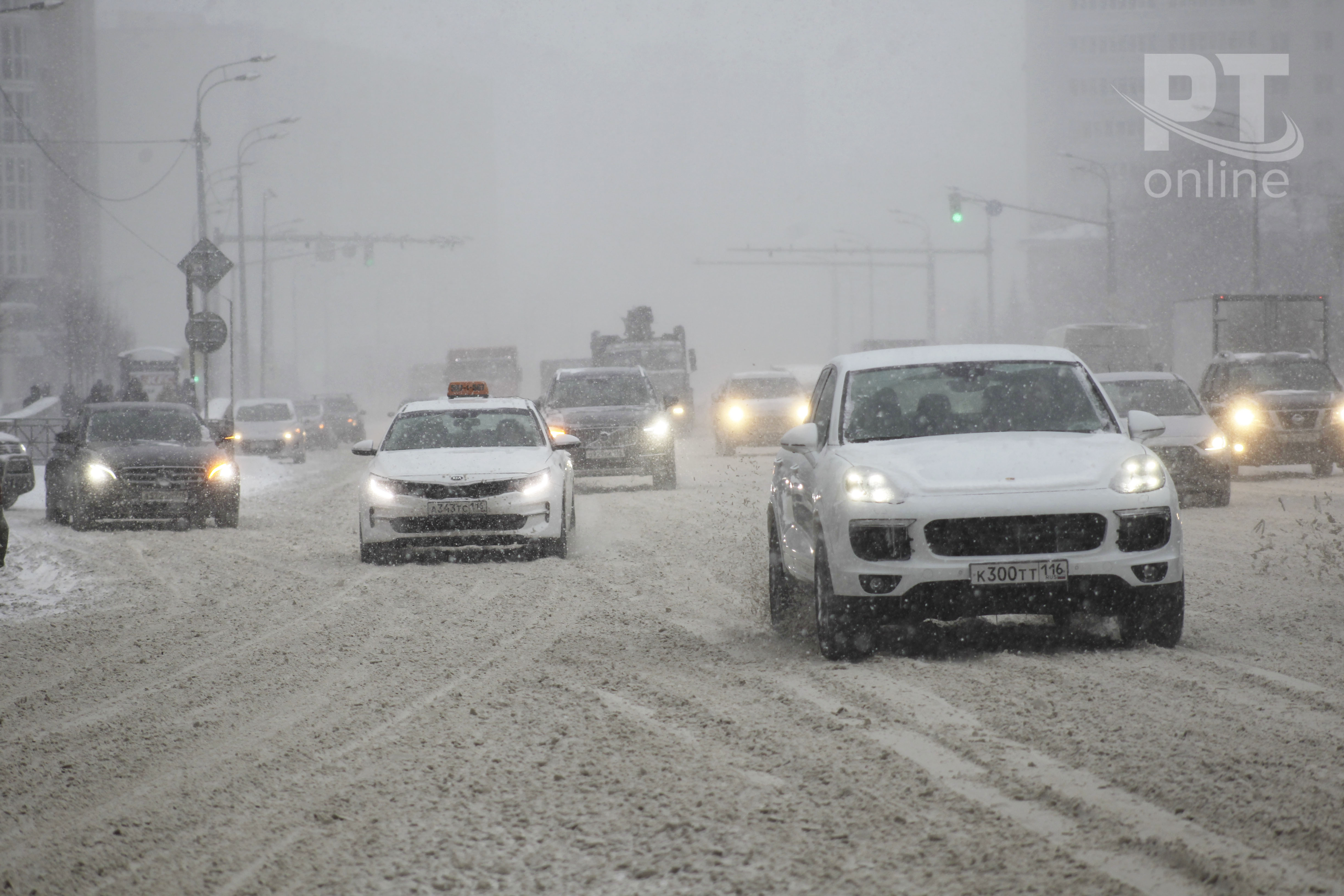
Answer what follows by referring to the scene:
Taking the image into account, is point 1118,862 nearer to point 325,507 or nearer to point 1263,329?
point 325,507

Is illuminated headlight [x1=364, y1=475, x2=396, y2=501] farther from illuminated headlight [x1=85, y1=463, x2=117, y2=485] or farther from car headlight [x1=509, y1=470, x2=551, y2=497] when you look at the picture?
illuminated headlight [x1=85, y1=463, x2=117, y2=485]

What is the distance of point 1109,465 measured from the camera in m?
8.10

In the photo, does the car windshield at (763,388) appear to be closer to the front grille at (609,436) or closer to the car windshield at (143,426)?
the front grille at (609,436)

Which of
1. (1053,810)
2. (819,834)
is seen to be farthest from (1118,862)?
(819,834)

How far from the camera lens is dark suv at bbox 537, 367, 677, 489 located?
2416 centimetres

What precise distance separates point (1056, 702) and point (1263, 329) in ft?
91.5

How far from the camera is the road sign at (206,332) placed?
2308cm

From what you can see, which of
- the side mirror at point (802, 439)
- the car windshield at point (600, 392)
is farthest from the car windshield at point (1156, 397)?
the side mirror at point (802, 439)

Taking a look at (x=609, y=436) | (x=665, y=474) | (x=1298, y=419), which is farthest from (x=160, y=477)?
(x=1298, y=419)

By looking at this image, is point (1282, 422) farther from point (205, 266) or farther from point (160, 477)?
point (160, 477)

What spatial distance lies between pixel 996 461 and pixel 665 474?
16470 mm

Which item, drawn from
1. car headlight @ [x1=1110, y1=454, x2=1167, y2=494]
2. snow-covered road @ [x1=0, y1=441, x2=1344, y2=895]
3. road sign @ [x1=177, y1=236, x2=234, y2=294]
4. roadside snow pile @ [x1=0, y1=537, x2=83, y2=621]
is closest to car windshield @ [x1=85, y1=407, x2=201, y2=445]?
road sign @ [x1=177, y1=236, x2=234, y2=294]

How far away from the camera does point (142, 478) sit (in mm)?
19422

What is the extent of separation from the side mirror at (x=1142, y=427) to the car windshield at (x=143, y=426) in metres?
14.0
